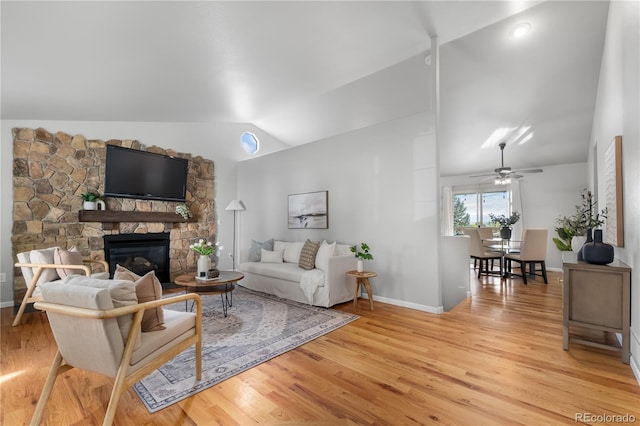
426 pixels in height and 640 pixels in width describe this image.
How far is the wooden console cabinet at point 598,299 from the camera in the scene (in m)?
2.28

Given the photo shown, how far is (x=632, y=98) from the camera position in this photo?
7.30ft

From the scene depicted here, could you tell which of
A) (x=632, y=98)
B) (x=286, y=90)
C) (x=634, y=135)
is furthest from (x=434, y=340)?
(x=286, y=90)

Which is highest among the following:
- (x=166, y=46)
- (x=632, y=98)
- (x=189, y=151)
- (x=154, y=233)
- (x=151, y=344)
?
(x=166, y=46)

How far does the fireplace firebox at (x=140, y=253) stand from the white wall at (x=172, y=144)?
3.72ft

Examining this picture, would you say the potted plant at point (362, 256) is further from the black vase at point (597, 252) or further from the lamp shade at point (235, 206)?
the lamp shade at point (235, 206)

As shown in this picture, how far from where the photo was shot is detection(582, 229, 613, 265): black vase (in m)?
2.41

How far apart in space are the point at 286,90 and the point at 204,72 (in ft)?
4.06

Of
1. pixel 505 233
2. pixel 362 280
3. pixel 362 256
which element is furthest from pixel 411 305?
pixel 505 233

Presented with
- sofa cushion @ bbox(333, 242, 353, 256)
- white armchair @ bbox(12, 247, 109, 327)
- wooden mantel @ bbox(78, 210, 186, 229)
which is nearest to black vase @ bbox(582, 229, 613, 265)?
sofa cushion @ bbox(333, 242, 353, 256)

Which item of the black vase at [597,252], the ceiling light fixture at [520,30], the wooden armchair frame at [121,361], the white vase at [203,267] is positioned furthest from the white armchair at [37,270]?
the ceiling light fixture at [520,30]

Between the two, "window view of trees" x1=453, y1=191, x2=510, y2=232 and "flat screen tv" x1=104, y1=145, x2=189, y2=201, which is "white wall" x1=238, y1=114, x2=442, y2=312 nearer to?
"flat screen tv" x1=104, y1=145, x2=189, y2=201

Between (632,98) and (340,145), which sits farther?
(340,145)

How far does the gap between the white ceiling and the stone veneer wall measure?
1.45 ft

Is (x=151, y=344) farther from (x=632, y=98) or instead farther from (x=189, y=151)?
(x=189, y=151)
